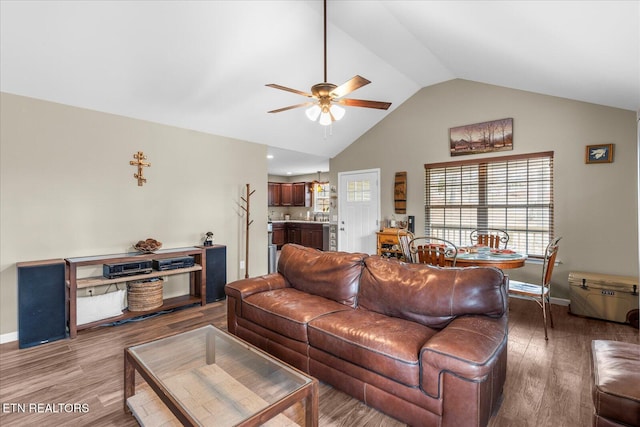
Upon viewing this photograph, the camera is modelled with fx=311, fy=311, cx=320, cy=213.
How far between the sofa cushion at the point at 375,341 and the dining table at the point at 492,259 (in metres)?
1.41

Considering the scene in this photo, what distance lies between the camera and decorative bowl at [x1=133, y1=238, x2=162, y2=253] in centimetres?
378

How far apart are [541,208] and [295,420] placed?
423 centimetres

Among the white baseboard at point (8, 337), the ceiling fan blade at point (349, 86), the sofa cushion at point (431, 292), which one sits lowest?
the white baseboard at point (8, 337)

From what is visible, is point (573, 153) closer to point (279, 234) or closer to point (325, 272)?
point (325, 272)

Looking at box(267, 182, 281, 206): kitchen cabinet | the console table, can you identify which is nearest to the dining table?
the console table

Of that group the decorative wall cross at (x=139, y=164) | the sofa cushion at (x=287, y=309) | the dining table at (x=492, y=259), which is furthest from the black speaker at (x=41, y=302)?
the dining table at (x=492, y=259)

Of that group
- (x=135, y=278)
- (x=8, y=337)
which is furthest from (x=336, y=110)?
(x=8, y=337)

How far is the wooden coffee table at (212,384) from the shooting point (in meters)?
1.55

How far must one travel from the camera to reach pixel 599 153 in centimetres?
383

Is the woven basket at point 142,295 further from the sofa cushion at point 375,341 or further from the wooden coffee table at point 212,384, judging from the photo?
the sofa cushion at point 375,341

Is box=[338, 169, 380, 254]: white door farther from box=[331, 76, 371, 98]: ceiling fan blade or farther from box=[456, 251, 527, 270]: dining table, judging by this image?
box=[331, 76, 371, 98]: ceiling fan blade

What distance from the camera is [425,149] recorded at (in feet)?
17.5

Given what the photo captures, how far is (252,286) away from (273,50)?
2.62m

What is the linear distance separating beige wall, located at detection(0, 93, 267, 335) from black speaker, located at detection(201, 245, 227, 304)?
1.34ft
